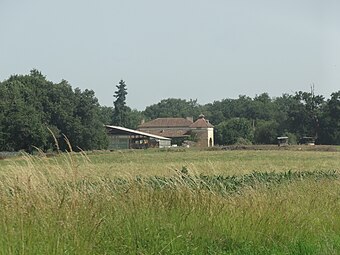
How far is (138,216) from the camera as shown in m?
7.98

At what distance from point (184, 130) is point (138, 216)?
14196cm

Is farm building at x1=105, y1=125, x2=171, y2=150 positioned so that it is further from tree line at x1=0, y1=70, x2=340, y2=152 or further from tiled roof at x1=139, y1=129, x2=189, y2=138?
tiled roof at x1=139, y1=129, x2=189, y2=138

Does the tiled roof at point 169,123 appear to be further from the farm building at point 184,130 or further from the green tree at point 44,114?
the green tree at point 44,114

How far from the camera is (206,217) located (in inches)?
345

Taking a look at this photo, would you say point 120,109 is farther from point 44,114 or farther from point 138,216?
point 138,216

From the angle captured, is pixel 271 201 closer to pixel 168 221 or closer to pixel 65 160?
pixel 168 221

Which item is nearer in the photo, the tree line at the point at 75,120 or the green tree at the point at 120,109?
the tree line at the point at 75,120

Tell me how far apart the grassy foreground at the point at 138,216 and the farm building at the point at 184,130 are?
4434 inches

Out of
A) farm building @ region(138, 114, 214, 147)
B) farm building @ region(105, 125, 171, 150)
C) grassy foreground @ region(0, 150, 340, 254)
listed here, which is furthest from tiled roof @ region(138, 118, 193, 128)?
grassy foreground @ region(0, 150, 340, 254)

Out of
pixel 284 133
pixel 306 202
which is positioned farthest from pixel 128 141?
pixel 306 202

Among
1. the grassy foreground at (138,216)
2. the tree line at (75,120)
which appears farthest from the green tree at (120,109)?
the grassy foreground at (138,216)

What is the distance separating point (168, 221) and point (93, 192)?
1.20m

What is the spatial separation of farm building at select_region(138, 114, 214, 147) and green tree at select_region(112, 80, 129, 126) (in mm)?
12475

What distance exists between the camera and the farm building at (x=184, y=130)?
13425cm
